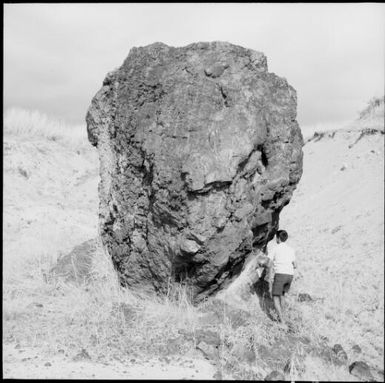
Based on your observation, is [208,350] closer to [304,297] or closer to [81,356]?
[81,356]

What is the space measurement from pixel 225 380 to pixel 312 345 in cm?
117

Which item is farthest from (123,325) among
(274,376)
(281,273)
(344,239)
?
(344,239)

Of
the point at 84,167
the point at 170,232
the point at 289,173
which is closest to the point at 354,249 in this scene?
the point at 289,173

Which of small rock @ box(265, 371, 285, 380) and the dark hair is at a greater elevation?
the dark hair

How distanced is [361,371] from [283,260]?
1455mm

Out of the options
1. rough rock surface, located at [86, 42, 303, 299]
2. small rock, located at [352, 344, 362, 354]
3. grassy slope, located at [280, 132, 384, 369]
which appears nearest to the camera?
small rock, located at [352, 344, 362, 354]

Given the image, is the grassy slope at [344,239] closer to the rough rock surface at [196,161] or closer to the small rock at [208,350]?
the rough rock surface at [196,161]

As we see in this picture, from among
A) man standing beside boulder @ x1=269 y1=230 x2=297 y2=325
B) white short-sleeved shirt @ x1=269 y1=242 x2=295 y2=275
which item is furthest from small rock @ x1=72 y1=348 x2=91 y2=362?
white short-sleeved shirt @ x1=269 y1=242 x2=295 y2=275

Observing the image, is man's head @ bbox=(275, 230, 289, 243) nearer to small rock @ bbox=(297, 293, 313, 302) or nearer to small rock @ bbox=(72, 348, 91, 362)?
small rock @ bbox=(297, 293, 313, 302)

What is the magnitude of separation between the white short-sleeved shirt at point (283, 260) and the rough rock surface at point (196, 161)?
1.28 ft

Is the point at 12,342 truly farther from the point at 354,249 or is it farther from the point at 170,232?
the point at 354,249

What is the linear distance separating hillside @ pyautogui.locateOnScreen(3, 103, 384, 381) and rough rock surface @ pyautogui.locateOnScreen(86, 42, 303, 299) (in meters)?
0.46

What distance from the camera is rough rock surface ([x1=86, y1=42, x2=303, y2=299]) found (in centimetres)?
540

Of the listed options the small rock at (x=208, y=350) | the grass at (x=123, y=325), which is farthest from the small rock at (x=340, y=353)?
the small rock at (x=208, y=350)
